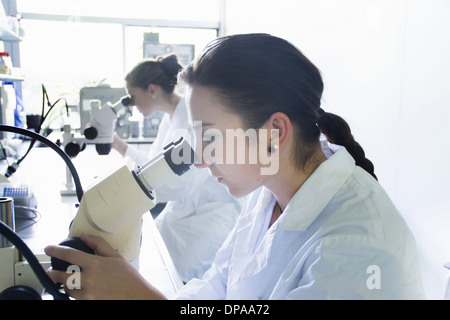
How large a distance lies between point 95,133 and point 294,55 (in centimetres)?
149

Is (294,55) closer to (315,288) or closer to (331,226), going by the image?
(331,226)

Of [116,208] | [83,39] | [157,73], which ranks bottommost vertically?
[116,208]

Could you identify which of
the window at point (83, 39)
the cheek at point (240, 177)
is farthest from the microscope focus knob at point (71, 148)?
the window at point (83, 39)

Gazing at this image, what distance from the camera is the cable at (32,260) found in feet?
2.14

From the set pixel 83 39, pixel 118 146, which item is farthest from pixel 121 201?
pixel 83 39

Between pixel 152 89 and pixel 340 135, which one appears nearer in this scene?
pixel 340 135

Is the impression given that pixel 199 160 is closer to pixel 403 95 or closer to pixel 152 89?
pixel 403 95

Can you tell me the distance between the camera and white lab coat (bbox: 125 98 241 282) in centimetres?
205

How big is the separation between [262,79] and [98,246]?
1.80 feet

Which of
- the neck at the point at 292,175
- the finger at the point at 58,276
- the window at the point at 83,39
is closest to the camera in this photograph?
the finger at the point at 58,276

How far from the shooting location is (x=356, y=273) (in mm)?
715

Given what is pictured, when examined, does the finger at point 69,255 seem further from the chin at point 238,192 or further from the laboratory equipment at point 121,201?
the chin at point 238,192

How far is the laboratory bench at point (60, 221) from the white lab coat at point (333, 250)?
0.40 ft
